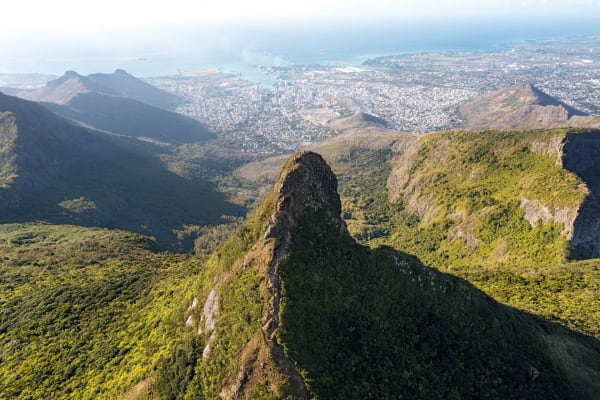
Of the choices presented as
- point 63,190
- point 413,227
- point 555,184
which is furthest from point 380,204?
point 63,190

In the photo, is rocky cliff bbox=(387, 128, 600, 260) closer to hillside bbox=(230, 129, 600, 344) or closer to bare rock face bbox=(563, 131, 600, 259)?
bare rock face bbox=(563, 131, 600, 259)

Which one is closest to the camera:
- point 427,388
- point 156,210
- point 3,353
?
point 427,388

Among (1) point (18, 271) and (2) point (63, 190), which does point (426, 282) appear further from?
(2) point (63, 190)

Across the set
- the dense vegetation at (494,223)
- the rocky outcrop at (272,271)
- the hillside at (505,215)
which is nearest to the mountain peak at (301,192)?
the rocky outcrop at (272,271)

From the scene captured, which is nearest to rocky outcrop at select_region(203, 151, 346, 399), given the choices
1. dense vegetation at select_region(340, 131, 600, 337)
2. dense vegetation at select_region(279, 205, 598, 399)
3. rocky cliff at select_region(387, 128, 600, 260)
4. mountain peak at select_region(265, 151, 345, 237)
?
mountain peak at select_region(265, 151, 345, 237)

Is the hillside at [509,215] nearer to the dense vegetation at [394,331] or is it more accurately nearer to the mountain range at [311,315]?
the mountain range at [311,315]

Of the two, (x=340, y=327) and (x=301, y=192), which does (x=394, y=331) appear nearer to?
(x=340, y=327)
